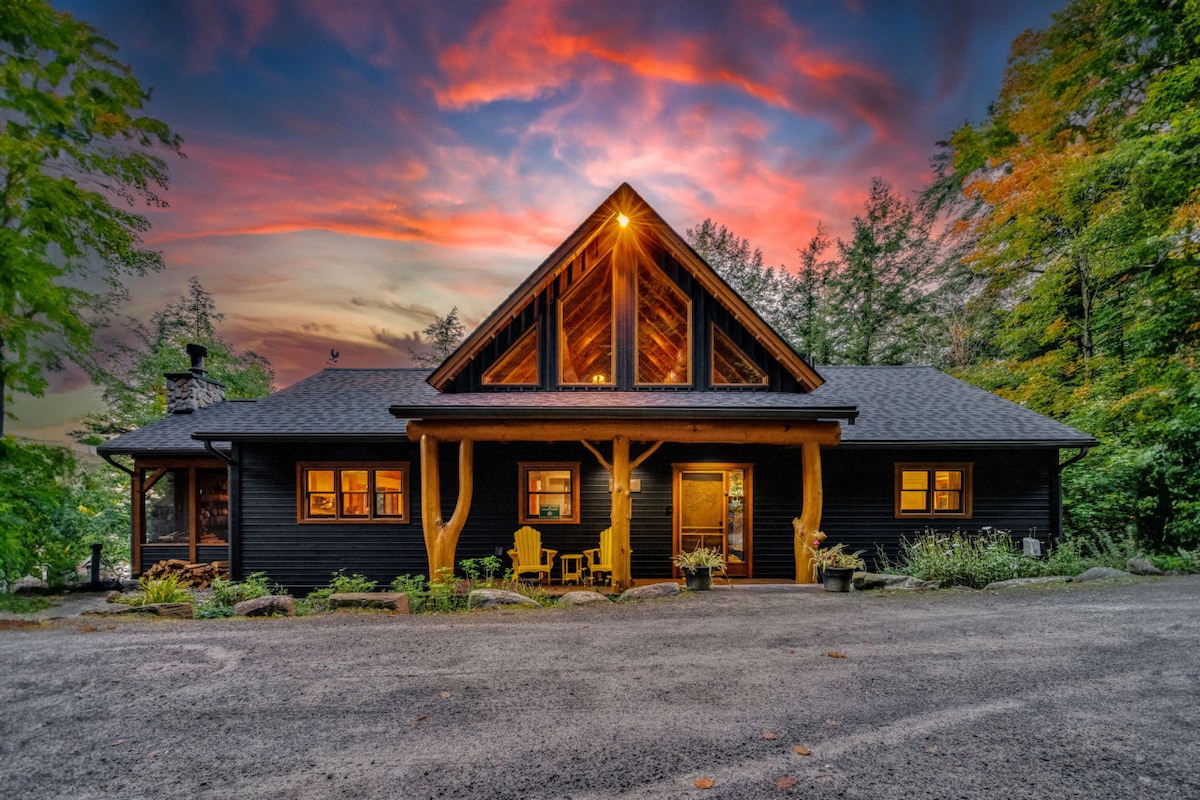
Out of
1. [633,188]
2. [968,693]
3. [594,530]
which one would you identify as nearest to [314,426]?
[594,530]

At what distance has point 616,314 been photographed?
8.58 metres

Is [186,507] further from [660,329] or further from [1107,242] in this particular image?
[1107,242]

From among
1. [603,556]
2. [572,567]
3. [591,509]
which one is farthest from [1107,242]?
[572,567]

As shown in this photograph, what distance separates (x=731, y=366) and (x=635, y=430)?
2439mm

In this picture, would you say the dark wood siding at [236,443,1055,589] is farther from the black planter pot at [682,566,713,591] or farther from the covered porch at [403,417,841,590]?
the black planter pot at [682,566,713,591]

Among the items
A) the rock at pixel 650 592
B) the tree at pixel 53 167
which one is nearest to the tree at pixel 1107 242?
the rock at pixel 650 592

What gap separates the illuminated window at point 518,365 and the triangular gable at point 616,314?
3cm

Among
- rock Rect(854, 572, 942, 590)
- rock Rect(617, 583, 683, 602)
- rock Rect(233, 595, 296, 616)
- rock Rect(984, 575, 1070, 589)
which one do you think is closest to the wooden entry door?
rock Rect(854, 572, 942, 590)

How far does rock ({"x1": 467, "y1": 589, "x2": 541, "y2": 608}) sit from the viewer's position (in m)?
6.32

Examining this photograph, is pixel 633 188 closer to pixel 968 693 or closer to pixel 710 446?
pixel 710 446

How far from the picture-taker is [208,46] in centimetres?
985

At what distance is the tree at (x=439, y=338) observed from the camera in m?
28.0

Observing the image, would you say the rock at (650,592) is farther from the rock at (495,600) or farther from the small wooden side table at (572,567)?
the small wooden side table at (572,567)

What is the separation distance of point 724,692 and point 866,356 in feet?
63.5
